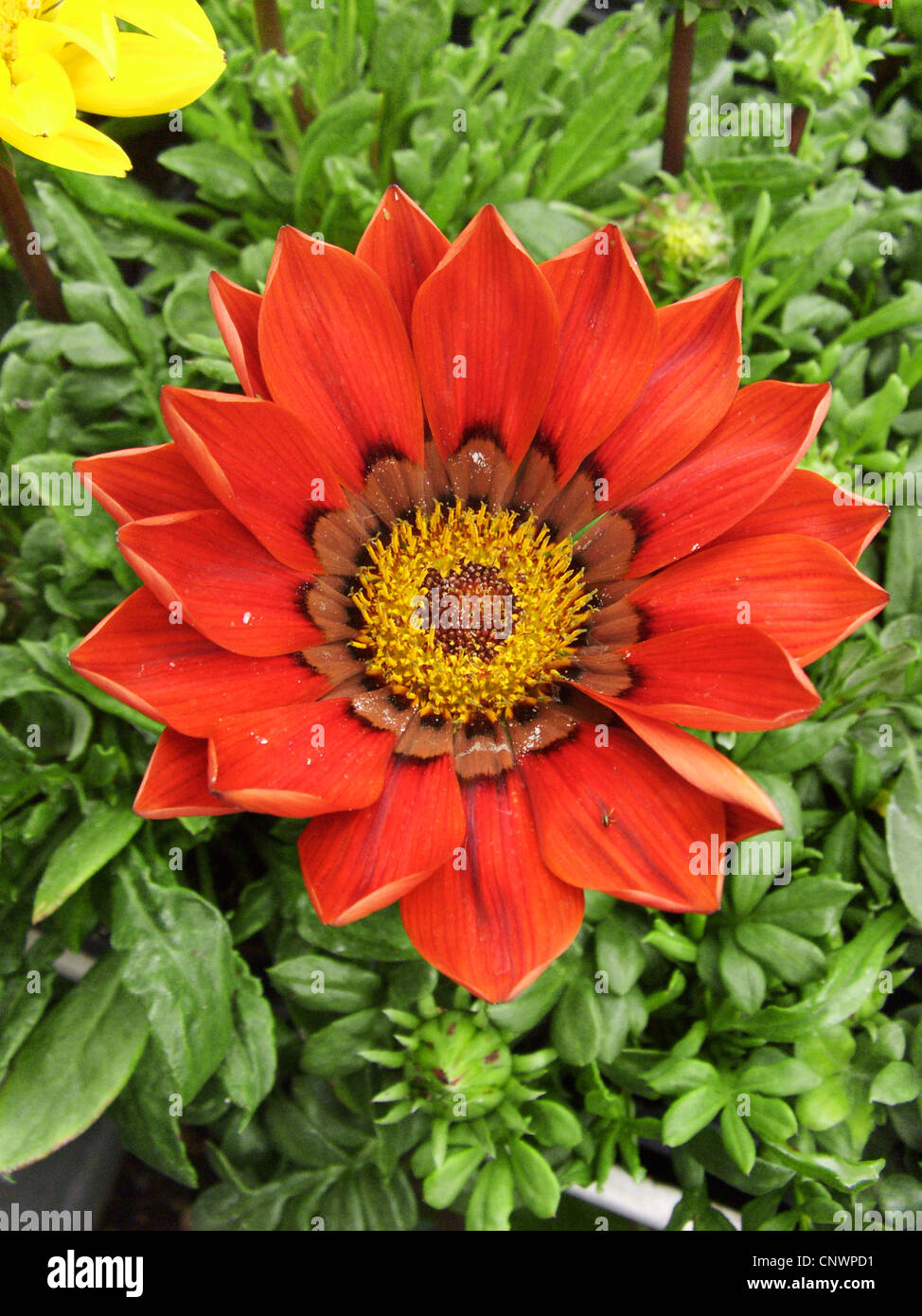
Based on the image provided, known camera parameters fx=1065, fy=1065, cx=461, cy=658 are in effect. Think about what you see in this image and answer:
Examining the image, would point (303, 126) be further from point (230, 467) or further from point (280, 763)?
point (280, 763)

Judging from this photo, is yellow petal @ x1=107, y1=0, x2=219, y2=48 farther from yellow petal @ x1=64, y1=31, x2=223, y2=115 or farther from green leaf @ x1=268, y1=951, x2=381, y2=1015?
green leaf @ x1=268, y1=951, x2=381, y2=1015

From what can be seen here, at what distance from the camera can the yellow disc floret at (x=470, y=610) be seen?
4.13 ft

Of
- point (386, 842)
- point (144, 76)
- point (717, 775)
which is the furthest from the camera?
point (144, 76)

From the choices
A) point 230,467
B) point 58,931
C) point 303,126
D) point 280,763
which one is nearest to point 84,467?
point 230,467

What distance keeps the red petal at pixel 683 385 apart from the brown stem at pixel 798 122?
690 mm

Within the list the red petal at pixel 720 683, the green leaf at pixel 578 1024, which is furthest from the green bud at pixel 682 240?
Result: the green leaf at pixel 578 1024

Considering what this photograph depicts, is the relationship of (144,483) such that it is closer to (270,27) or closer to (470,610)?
(470,610)

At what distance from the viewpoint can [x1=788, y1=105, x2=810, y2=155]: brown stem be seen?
1.57 m

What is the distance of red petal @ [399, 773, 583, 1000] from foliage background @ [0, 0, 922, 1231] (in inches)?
10.9

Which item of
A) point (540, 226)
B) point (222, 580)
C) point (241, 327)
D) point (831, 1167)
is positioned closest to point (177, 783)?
point (222, 580)

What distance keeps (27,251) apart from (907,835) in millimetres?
1344

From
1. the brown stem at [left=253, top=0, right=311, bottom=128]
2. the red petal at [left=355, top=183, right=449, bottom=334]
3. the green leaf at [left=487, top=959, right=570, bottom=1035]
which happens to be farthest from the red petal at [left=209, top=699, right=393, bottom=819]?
the brown stem at [left=253, top=0, right=311, bottom=128]

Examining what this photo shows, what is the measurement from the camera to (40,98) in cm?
100

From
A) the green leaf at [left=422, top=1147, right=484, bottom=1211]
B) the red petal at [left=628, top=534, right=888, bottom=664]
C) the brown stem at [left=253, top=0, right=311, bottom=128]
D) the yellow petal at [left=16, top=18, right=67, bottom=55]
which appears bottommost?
the green leaf at [left=422, top=1147, right=484, bottom=1211]
